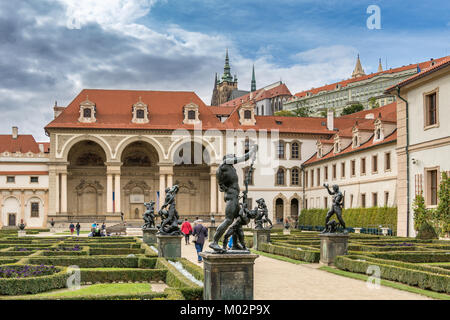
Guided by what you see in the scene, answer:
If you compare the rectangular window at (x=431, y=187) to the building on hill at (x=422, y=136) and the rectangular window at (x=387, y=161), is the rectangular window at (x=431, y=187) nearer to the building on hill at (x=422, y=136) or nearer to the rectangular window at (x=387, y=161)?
the building on hill at (x=422, y=136)

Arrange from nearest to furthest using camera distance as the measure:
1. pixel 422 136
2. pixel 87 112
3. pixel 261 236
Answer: pixel 261 236 < pixel 422 136 < pixel 87 112

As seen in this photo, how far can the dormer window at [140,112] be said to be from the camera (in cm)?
6156


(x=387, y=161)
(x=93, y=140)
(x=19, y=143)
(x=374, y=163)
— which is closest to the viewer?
(x=387, y=161)

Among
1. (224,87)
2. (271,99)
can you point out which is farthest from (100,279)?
(224,87)

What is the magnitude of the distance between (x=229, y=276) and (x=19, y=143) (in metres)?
64.0

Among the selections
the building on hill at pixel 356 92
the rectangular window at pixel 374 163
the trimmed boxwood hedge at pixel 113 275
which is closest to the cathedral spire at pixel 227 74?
the building on hill at pixel 356 92

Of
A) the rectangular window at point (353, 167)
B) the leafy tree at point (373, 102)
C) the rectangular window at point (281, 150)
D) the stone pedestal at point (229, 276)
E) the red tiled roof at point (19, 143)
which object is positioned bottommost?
the stone pedestal at point (229, 276)

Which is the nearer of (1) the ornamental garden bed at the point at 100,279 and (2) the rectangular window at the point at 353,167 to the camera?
(1) the ornamental garden bed at the point at 100,279

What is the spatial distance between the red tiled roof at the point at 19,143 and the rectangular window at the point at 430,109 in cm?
4957

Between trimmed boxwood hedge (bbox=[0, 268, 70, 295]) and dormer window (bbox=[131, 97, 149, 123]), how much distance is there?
4859cm

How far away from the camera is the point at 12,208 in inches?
2306

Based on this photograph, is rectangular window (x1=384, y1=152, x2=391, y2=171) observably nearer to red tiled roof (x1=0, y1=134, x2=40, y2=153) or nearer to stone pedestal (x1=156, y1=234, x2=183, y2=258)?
stone pedestal (x1=156, y1=234, x2=183, y2=258)

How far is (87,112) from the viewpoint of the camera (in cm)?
6097

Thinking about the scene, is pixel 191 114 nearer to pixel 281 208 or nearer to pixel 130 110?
pixel 130 110
